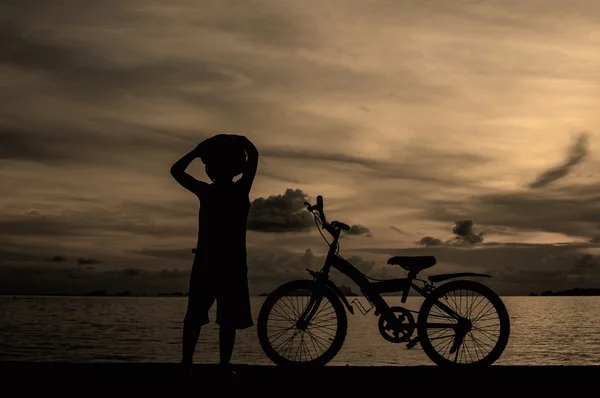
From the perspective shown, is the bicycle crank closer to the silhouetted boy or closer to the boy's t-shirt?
the silhouetted boy

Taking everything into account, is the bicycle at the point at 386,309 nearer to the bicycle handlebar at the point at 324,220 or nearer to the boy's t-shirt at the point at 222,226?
the bicycle handlebar at the point at 324,220

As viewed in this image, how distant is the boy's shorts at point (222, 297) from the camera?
675cm

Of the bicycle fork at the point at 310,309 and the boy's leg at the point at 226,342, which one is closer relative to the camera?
the boy's leg at the point at 226,342

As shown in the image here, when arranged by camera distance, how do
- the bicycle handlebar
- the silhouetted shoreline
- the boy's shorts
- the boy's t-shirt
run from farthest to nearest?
the bicycle handlebar
the silhouetted shoreline
the boy's shorts
the boy's t-shirt

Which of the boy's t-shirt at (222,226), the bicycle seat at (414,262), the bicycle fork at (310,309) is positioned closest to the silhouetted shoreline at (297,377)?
the bicycle fork at (310,309)

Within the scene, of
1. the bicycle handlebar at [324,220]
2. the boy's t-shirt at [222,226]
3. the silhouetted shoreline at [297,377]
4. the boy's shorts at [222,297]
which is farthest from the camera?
the bicycle handlebar at [324,220]

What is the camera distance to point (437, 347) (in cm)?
896

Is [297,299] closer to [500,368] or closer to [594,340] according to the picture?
[500,368]

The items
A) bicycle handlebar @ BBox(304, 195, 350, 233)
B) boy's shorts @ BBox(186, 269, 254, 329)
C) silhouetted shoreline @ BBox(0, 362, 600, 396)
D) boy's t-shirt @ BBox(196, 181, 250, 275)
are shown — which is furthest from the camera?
bicycle handlebar @ BBox(304, 195, 350, 233)

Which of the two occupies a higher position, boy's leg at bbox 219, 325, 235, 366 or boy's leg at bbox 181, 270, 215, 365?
boy's leg at bbox 181, 270, 215, 365

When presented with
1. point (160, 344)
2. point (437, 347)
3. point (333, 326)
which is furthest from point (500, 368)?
point (160, 344)

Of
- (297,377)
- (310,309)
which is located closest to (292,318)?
(310,309)

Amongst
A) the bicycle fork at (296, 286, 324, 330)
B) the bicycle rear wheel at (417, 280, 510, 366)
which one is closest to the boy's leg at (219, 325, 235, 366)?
the bicycle fork at (296, 286, 324, 330)

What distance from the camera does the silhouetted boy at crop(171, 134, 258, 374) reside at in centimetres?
667
